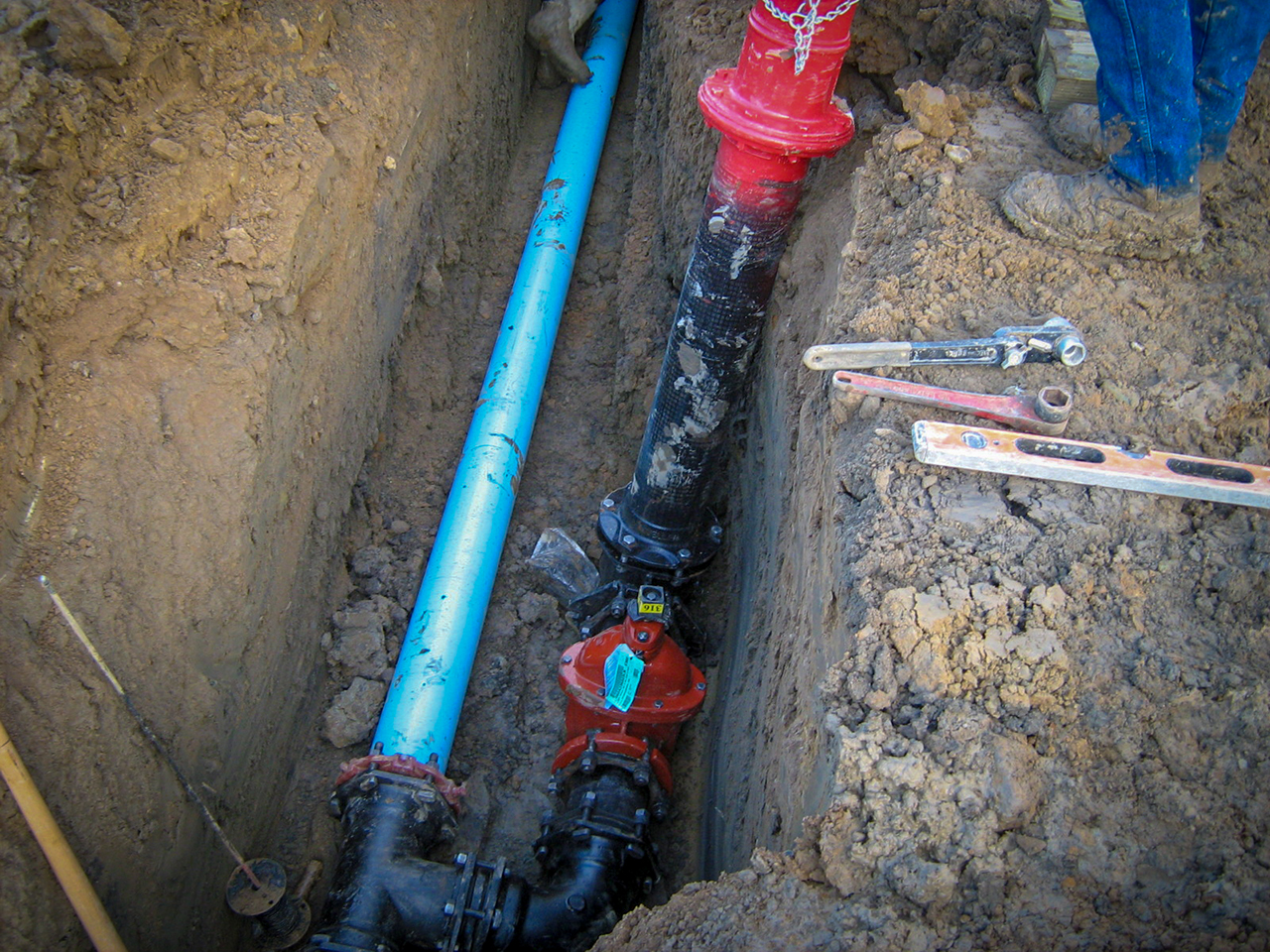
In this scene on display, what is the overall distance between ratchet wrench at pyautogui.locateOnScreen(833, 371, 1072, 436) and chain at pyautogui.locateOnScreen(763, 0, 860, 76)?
0.69 m

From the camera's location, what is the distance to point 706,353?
220cm

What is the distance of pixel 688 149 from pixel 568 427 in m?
1.22

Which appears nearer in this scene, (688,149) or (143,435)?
(143,435)

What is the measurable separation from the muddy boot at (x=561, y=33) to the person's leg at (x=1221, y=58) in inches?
123

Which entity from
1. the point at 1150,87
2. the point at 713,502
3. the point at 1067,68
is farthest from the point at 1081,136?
the point at 713,502

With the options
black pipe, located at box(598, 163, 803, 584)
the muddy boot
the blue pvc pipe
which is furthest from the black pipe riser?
the muddy boot

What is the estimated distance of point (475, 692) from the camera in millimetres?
2795

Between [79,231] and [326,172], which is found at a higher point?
[79,231]

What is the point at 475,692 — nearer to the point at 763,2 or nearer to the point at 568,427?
the point at 568,427

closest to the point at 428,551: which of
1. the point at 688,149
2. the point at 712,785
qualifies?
the point at 712,785

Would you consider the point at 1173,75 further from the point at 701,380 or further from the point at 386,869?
the point at 386,869

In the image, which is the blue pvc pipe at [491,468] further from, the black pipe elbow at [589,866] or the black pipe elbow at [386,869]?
the black pipe elbow at [589,866]

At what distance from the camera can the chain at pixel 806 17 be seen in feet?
5.40

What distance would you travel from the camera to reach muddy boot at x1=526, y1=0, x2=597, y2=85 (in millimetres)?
4219
